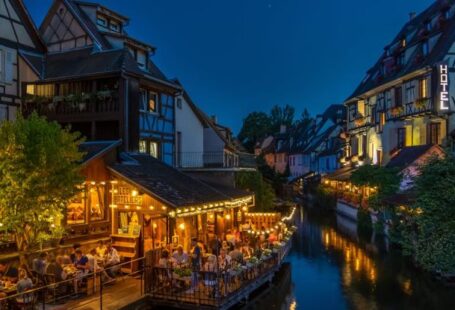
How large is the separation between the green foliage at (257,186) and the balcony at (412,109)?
38.3 ft

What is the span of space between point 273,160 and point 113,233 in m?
70.4

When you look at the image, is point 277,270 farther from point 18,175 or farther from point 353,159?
point 353,159

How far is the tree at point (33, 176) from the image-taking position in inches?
543

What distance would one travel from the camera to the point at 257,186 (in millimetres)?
36344

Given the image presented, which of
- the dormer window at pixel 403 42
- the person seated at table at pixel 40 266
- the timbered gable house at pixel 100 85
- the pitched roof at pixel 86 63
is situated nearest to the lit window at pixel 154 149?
the timbered gable house at pixel 100 85

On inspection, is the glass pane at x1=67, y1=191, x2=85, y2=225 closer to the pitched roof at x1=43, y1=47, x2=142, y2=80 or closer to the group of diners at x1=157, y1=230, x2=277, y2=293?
the group of diners at x1=157, y1=230, x2=277, y2=293

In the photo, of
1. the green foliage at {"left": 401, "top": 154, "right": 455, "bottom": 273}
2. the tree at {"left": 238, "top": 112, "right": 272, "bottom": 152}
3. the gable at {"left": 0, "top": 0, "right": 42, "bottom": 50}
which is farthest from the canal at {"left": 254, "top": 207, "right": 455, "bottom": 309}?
the tree at {"left": 238, "top": 112, "right": 272, "bottom": 152}

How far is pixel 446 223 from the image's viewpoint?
1992 cm

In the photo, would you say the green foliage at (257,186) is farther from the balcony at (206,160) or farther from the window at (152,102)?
the window at (152,102)

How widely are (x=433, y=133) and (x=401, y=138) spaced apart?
4.28 metres

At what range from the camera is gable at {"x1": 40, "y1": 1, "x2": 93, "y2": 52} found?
26562 millimetres

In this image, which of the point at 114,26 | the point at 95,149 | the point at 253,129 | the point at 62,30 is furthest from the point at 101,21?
the point at 253,129

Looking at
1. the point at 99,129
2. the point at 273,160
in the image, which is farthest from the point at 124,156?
the point at 273,160

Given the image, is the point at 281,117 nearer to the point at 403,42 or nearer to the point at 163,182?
the point at 403,42
